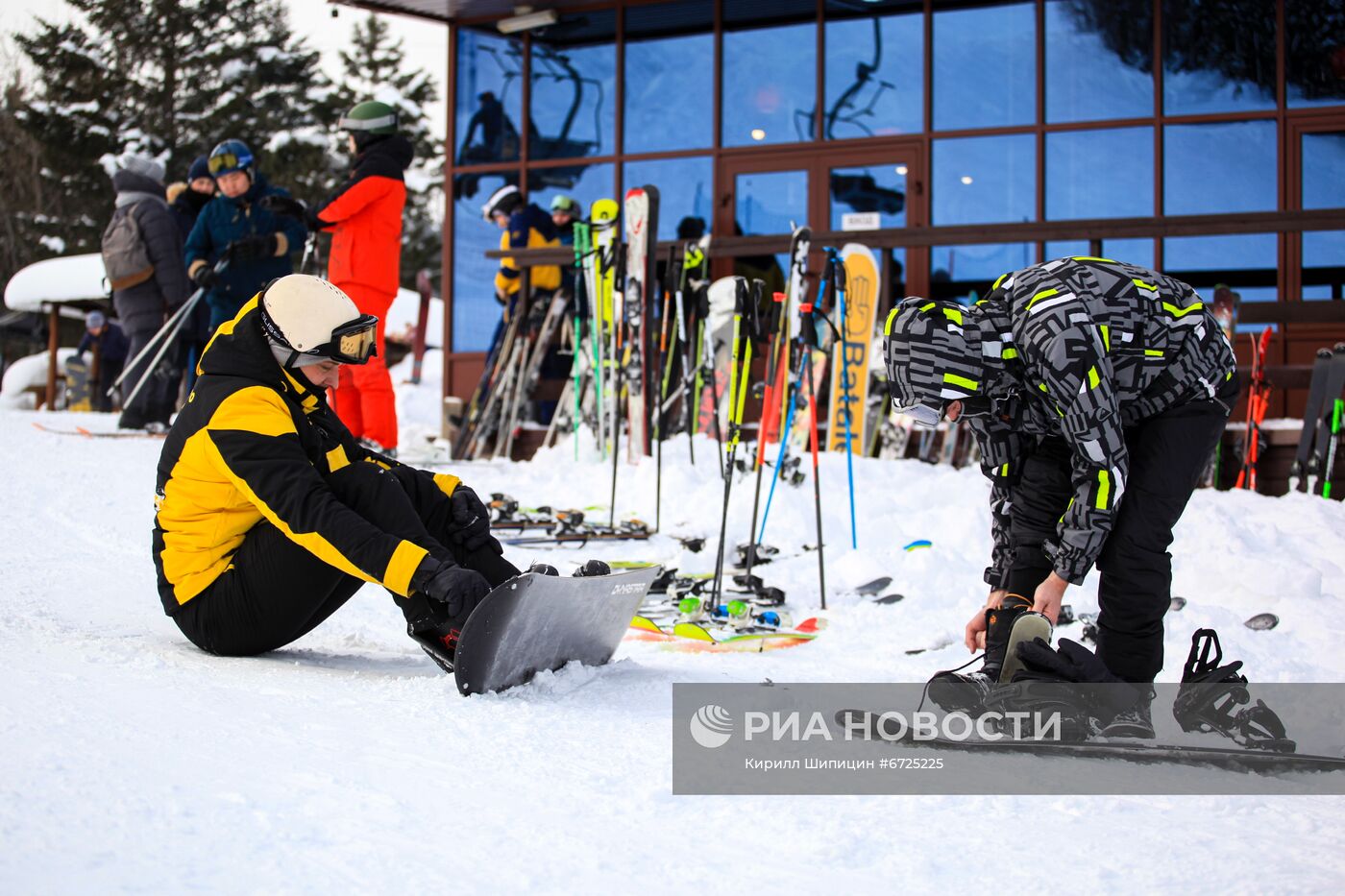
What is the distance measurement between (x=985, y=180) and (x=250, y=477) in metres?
8.28

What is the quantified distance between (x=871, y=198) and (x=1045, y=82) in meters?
1.68

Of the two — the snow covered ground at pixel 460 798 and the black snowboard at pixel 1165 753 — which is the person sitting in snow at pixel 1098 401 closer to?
the black snowboard at pixel 1165 753

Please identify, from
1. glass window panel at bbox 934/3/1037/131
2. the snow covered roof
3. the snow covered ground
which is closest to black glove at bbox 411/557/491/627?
the snow covered ground

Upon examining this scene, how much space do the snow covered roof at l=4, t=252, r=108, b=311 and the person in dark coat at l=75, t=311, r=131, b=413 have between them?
2.00 m

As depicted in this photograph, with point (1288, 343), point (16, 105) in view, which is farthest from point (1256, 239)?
point (16, 105)

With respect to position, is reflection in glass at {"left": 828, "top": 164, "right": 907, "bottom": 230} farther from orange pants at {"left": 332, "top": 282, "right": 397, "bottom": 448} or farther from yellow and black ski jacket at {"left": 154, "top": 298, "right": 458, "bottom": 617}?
yellow and black ski jacket at {"left": 154, "top": 298, "right": 458, "bottom": 617}

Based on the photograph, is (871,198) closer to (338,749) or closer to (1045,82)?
Result: (1045,82)

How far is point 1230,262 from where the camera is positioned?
939cm

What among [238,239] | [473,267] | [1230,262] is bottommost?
[238,239]

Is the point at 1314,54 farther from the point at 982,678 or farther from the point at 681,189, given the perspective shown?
the point at 982,678

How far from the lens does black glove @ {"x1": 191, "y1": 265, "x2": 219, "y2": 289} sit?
24.3 ft

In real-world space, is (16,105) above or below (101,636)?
above

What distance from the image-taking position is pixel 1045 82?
31.8 feet

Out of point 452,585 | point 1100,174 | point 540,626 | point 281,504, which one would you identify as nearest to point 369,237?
point 281,504
